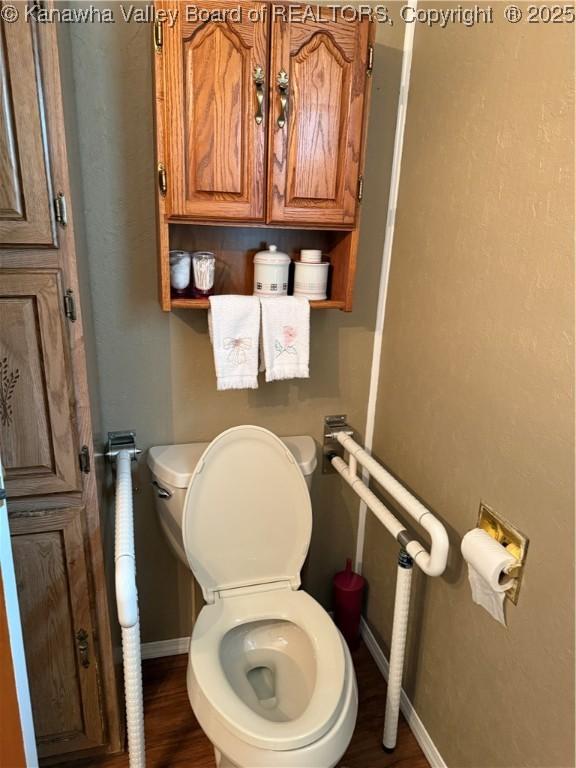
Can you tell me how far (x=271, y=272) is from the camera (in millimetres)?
1359

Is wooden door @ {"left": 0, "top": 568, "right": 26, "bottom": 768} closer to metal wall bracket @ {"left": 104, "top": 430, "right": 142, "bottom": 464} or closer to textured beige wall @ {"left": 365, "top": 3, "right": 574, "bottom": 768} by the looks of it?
metal wall bracket @ {"left": 104, "top": 430, "right": 142, "bottom": 464}

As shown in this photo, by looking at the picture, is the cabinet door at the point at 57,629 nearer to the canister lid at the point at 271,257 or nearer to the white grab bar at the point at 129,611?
the white grab bar at the point at 129,611

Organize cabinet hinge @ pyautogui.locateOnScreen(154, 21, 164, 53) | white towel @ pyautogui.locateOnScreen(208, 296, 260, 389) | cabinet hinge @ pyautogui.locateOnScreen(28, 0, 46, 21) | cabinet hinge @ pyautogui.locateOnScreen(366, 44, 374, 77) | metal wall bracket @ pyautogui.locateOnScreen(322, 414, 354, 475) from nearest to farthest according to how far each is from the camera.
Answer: cabinet hinge @ pyautogui.locateOnScreen(28, 0, 46, 21), cabinet hinge @ pyautogui.locateOnScreen(154, 21, 164, 53), cabinet hinge @ pyautogui.locateOnScreen(366, 44, 374, 77), white towel @ pyautogui.locateOnScreen(208, 296, 260, 389), metal wall bracket @ pyautogui.locateOnScreen(322, 414, 354, 475)

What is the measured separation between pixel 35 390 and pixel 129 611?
1.63 ft

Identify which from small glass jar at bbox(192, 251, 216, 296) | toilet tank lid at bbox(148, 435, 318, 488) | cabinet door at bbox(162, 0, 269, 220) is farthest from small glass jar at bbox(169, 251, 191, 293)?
toilet tank lid at bbox(148, 435, 318, 488)

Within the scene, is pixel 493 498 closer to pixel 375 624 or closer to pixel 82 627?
pixel 375 624

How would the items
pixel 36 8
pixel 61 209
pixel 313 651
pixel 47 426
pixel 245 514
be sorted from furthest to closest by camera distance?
pixel 245 514 < pixel 313 651 < pixel 47 426 < pixel 61 209 < pixel 36 8

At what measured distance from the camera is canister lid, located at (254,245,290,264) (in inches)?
53.1

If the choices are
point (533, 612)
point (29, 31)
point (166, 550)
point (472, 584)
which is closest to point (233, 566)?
point (166, 550)

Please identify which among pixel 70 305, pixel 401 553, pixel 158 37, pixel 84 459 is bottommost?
pixel 401 553

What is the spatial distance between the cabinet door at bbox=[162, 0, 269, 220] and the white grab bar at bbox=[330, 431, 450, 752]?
0.80 meters

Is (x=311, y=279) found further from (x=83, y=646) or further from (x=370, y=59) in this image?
(x=83, y=646)

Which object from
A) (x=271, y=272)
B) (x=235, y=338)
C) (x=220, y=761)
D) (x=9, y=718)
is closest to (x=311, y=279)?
(x=271, y=272)

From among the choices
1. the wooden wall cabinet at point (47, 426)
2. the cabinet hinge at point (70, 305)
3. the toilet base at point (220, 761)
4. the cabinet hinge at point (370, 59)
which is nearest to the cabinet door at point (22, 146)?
the wooden wall cabinet at point (47, 426)
